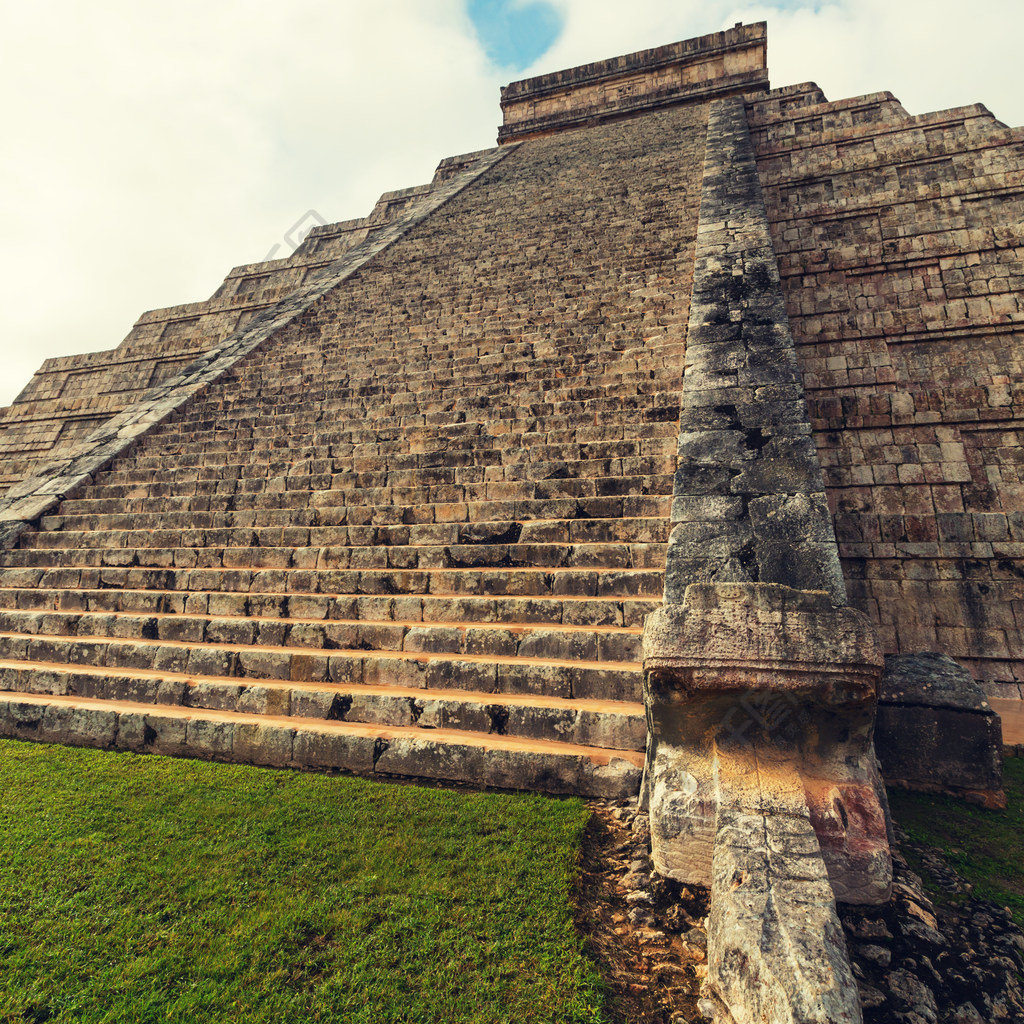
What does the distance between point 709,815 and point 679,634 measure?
2.48 feet

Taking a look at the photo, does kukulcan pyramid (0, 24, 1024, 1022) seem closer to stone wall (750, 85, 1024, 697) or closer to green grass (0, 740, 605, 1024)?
stone wall (750, 85, 1024, 697)

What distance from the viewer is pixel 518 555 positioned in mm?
4855

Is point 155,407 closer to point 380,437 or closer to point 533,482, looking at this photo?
point 380,437

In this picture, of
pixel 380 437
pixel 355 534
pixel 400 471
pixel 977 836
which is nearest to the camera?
pixel 977 836

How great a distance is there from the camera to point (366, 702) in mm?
3881

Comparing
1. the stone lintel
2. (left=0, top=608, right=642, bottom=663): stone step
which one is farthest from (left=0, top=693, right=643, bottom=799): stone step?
the stone lintel

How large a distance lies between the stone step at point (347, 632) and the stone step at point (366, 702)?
358 mm

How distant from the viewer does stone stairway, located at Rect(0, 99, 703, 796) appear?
3.72m

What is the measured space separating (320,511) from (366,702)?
264 centimetres

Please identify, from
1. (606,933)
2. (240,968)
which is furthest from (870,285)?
(240,968)

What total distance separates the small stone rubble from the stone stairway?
1.22 metres

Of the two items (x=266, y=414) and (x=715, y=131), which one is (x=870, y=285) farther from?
(x=266, y=414)

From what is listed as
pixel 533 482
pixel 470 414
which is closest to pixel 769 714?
pixel 533 482

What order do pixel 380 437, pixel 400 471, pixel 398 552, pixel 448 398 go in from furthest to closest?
pixel 448 398
pixel 380 437
pixel 400 471
pixel 398 552
